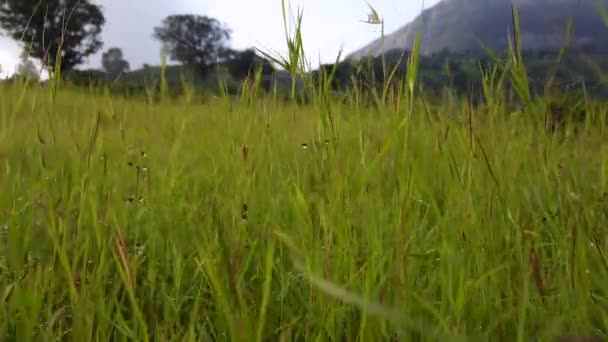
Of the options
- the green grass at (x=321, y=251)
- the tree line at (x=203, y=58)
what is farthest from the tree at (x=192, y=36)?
the green grass at (x=321, y=251)

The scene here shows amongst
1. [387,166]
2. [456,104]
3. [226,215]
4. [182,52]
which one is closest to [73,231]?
[226,215]

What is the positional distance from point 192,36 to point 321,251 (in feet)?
145

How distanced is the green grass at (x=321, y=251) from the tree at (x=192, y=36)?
132 ft

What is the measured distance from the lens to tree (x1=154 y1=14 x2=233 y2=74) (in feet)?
135

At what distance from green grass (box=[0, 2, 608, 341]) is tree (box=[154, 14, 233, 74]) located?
40212mm

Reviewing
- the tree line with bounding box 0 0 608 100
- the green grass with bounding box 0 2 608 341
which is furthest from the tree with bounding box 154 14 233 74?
the green grass with bounding box 0 2 608 341

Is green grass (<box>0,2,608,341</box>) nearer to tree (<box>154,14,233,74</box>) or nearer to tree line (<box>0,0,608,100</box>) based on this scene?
tree line (<box>0,0,608,100</box>)

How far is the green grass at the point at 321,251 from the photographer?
874 mm

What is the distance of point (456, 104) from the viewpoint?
2158 millimetres

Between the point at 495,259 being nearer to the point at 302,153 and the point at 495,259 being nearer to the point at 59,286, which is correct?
the point at 59,286

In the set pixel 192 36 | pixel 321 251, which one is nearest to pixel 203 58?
pixel 192 36

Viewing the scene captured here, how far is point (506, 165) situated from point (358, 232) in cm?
52

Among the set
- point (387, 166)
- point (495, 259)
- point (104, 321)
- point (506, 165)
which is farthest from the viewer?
point (387, 166)

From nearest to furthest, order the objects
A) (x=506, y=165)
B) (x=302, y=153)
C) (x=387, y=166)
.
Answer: (x=506, y=165), (x=387, y=166), (x=302, y=153)
